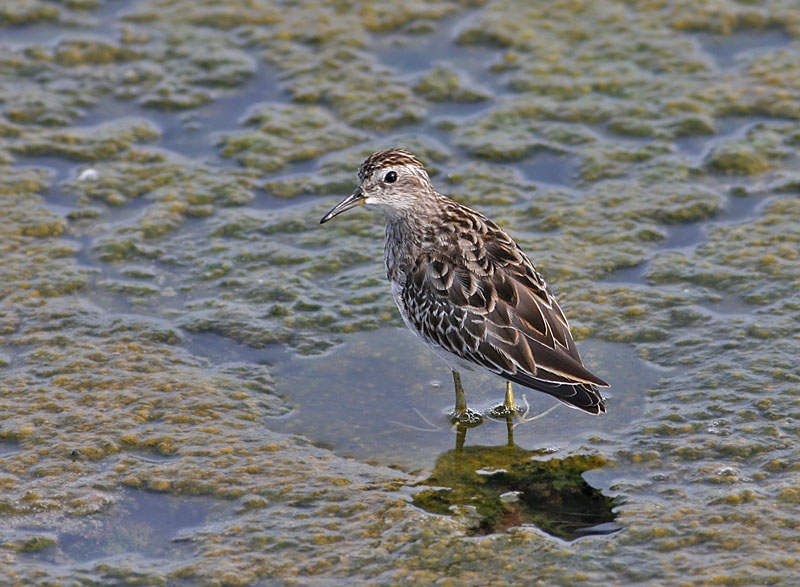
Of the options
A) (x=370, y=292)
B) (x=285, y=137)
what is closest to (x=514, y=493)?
(x=370, y=292)

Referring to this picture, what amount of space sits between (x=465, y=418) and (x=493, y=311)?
83 centimetres

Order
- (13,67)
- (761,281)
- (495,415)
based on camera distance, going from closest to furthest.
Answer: (495,415) < (761,281) < (13,67)

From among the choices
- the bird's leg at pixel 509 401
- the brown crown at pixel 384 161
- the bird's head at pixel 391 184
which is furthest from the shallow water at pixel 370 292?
the brown crown at pixel 384 161

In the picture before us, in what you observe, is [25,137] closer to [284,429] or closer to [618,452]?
[284,429]

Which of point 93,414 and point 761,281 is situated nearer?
point 93,414

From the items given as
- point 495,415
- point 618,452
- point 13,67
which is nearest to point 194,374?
point 495,415

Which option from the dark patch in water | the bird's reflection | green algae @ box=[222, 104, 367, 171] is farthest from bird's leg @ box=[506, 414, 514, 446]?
the dark patch in water

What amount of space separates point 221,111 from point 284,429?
4.17 meters

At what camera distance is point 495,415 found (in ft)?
23.7

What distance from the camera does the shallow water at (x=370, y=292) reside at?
6.11 m

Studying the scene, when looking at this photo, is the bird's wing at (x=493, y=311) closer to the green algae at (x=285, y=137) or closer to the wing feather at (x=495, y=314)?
the wing feather at (x=495, y=314)

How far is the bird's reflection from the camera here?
620 centimetres

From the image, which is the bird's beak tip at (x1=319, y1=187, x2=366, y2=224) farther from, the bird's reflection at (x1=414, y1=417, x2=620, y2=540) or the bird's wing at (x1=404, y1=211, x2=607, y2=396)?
the bird's reflection at (x1=414, y1=417, x2=620, y2=540)

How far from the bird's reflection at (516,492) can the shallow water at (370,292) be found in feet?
0.08
